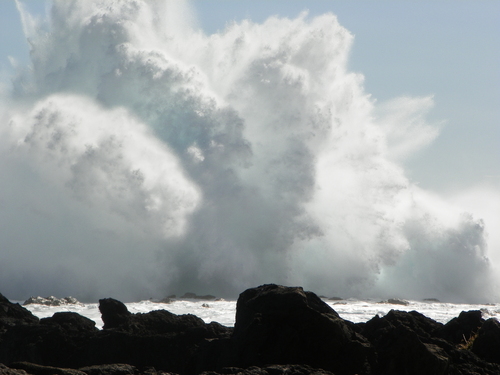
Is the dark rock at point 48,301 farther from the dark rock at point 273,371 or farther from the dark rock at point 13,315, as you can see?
the dark rock at point 273,371

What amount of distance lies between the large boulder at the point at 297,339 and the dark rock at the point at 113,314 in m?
3.59

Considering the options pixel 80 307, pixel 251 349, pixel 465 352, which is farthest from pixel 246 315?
pixel 80 307

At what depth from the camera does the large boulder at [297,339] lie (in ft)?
25.1

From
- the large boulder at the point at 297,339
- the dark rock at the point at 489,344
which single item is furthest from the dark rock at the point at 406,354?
the dark rock at the point at 489,344

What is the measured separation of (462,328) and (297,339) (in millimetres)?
4168

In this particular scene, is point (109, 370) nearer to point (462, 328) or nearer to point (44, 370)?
point (44, 370)

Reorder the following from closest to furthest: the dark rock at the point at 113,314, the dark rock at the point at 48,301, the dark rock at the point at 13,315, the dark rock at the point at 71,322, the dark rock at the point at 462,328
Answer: the dark rock at the point at 462,328, the dark rock at the point at 71,322, the dark rock at the point at 113,314, the dark rock at the point at 13,315, the dark rock at the point at 48,301

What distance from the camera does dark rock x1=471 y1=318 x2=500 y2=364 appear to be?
880 centimetres

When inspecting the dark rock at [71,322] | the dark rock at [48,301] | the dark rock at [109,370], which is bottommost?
the dark rock at [109,370]

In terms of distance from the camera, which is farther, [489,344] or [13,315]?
[13,315]

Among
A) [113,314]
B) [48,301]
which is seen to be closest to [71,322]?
[113,314]

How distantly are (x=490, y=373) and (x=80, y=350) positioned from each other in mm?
6405

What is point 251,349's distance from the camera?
7793 mm

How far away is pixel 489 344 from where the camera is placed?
8906 mm
